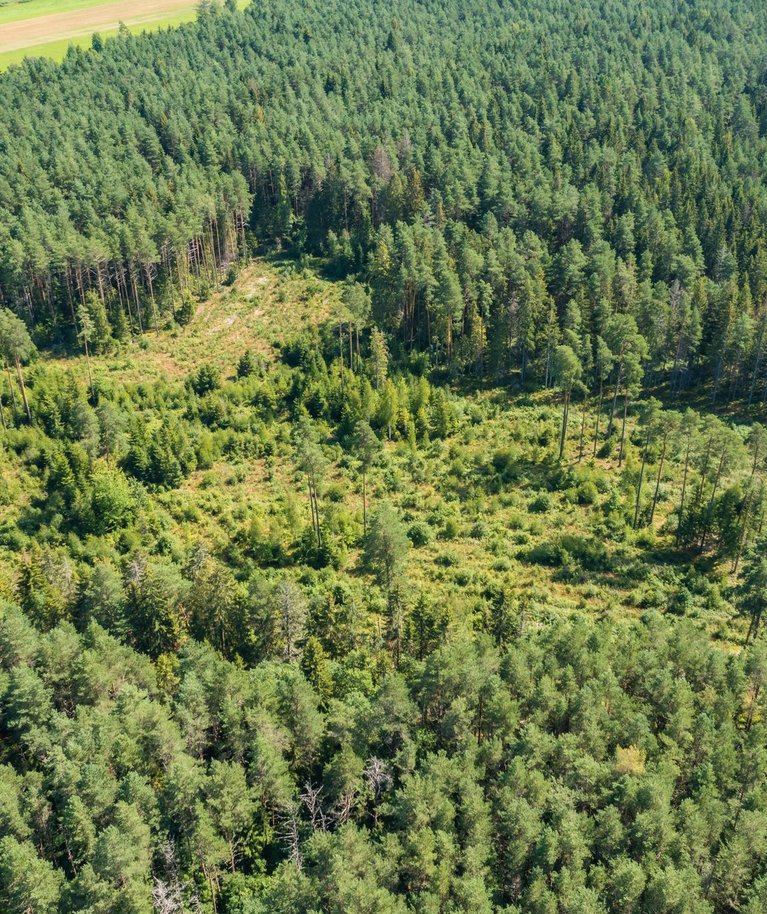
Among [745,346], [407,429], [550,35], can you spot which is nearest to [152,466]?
[407,429]

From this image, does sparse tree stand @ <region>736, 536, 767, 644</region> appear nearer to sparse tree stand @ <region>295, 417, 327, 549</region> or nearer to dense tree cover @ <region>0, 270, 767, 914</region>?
dense tree cover @ <region>0, 270, 767, 914</region>

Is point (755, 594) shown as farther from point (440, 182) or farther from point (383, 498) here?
point (440, 182)

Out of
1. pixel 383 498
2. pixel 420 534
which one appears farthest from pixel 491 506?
pixel 383 498

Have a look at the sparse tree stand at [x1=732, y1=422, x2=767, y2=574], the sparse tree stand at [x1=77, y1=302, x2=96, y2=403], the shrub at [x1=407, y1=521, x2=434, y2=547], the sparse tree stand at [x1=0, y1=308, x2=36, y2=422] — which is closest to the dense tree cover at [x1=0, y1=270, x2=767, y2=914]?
the shrub at [x1=407, y1=521, x2=434, y2=547]

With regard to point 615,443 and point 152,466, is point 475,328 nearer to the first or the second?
point 615,443

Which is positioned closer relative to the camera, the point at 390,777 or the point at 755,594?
the point at 390,777

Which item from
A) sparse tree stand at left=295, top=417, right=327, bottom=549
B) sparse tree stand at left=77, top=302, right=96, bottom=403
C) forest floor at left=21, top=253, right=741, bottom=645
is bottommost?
forest floor at left=21, top=253, right=741, bottom=645

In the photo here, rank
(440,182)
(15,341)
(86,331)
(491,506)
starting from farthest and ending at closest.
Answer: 1. (440,182)
2. (86,331)
3. (15,341)
4. (491,506)

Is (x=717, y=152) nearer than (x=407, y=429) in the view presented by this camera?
No
